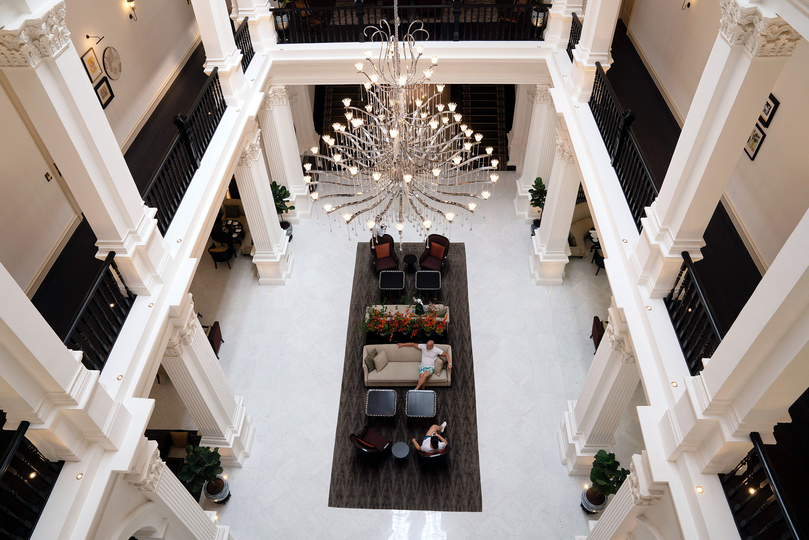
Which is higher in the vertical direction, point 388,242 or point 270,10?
point 270,10

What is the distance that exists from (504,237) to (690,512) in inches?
314

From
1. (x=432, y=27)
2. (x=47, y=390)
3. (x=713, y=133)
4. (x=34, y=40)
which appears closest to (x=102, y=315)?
(x=47, y=390)

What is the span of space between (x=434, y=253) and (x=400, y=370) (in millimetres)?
2831

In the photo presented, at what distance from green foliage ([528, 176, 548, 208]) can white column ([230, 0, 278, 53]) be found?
5869 mm

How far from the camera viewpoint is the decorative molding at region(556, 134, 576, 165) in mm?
9008

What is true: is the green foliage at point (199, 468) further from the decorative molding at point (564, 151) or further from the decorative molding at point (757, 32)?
the decorative molding at point (757, 32)

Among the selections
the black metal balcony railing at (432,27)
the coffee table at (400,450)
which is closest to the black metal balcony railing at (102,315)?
the coffee table at (400,450)

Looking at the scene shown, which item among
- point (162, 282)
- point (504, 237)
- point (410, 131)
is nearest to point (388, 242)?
point (504, 237)

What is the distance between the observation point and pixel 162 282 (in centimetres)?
611

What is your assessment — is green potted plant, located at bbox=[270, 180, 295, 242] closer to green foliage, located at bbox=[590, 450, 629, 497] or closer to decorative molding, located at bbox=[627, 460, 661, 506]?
green foliage, located at bbox=[590, 450, 629, 497]

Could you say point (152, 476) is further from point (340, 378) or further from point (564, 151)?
point (564, 151)

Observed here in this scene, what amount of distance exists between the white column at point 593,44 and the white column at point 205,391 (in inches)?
250

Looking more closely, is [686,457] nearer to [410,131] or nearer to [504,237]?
[410,131]

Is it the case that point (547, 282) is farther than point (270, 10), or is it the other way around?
point (547, 282)
